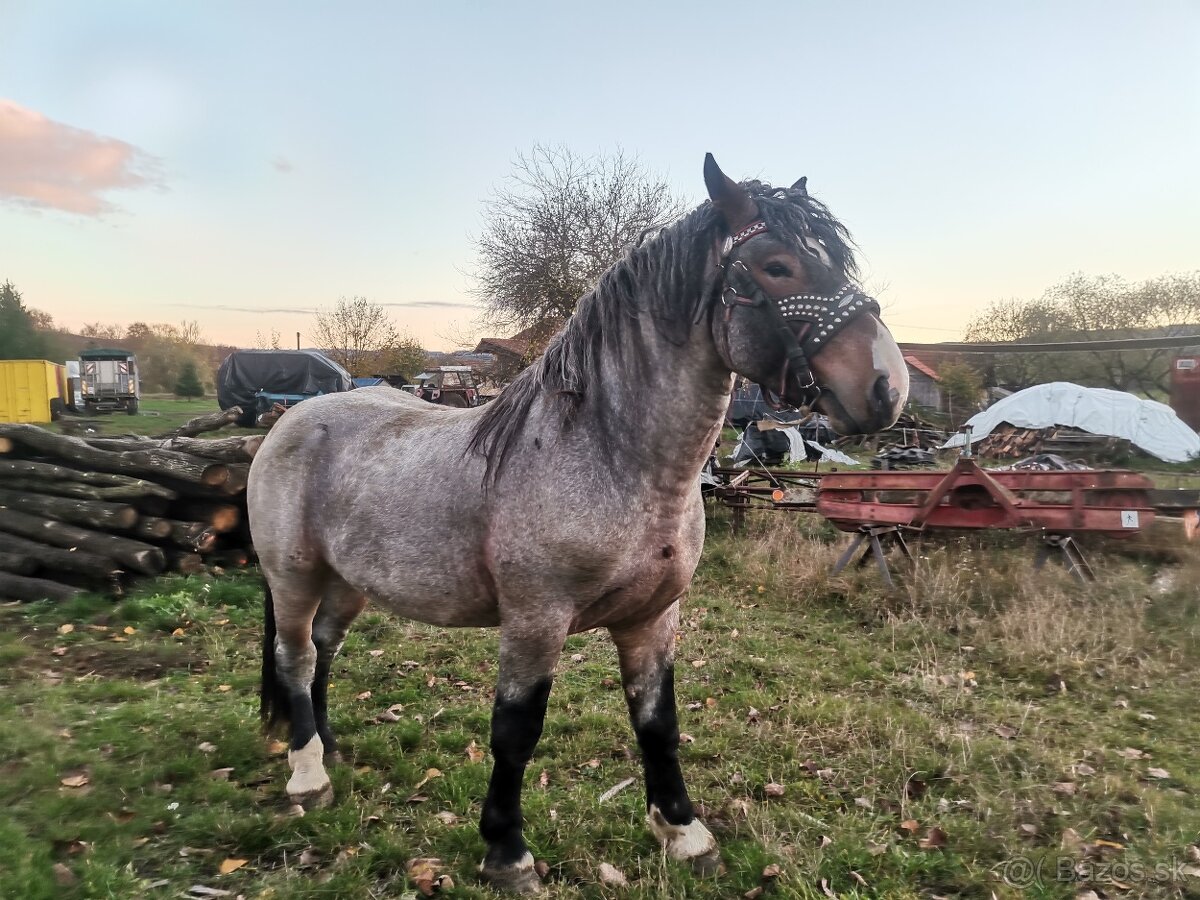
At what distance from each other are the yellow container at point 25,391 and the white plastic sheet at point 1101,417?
1244 inches

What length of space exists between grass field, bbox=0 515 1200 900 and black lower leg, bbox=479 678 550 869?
0.17 m

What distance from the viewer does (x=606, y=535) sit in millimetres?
2305

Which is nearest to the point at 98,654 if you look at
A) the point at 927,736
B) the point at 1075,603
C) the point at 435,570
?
the point at 435,570

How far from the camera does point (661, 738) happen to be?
2844 mm

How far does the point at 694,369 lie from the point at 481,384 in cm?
2947

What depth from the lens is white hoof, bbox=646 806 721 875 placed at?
110 inches

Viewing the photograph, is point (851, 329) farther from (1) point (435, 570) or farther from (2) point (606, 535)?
(1) point (435, 570)

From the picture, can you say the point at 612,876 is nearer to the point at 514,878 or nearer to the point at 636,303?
the point at 514,878

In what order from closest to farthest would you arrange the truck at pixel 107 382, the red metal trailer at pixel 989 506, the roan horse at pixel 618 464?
the roan horse at pixel 618 464 → the red metal trailer at pixel 989 506 → the truck at pixel 107 382

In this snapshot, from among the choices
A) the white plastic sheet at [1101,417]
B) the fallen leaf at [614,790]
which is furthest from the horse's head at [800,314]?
the white plastic sheet at [1101,417]

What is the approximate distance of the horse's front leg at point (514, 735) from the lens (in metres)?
2.47

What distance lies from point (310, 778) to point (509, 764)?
1.33m

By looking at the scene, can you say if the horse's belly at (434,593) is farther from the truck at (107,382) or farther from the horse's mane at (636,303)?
the truck at (107,382)

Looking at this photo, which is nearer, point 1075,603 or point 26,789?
point 26,789
